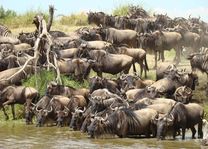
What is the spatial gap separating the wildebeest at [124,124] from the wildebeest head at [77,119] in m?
1.50

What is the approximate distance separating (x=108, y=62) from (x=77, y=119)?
5.72 m

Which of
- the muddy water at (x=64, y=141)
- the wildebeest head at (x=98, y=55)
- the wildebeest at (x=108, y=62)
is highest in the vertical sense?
the wildebeest head at (x=98, y=55)

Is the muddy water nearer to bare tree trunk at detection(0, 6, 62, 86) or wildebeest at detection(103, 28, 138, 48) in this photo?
bare tree trunk at detection(0, 6, 62, 86)

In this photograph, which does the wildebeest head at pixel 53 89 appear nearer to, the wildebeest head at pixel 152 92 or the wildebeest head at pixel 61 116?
the wildebeest head at pixel 61 116

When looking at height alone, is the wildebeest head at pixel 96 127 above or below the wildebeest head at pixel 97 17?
below

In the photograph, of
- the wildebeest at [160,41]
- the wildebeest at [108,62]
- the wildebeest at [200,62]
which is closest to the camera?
the wildebeest at [200,62]

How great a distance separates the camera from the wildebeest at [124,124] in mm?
16078

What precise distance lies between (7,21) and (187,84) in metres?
21.3

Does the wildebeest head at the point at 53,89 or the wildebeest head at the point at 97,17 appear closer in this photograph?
the wildebeest head at the point at 53,89

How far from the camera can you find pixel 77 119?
1767 cm

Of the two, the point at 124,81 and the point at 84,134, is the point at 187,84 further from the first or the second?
the point at 84,134

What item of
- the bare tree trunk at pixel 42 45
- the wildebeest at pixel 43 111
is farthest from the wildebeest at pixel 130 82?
the wildebeest at pixel 43 111

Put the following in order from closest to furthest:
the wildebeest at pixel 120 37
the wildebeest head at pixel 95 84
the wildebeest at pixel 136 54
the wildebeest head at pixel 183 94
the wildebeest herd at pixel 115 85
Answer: the wildebeest herd at pixel 115 85, the wildebeest head at pixel 183 94, the wildebeest head at pixel 95 84, the wildebeest at pixel 136 54, the wildebeest at pixel 120 37

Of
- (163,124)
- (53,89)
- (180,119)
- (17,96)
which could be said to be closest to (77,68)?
(53,89)
